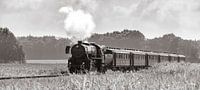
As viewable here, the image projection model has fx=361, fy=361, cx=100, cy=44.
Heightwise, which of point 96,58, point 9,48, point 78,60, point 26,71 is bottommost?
point 26,71

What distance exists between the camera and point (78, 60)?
93.6ft

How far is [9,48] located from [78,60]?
60557 mm

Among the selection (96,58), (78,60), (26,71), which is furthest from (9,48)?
(96,58)

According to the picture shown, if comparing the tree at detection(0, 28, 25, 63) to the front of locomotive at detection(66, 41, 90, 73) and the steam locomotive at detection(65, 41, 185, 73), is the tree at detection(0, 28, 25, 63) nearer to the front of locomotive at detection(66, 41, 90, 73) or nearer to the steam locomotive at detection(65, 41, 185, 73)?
the steam locomotive at detection(65, 41, 185, 73)

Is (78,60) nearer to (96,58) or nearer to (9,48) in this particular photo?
(96,58)

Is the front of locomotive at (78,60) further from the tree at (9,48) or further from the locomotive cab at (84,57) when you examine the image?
the tree at (9,48)

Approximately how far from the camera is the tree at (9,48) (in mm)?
83494

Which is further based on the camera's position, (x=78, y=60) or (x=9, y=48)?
→ (x=9, y=48)

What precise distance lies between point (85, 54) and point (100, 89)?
22.1 metres

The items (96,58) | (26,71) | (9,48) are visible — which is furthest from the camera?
(9,48)

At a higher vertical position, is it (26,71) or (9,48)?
(9,48)

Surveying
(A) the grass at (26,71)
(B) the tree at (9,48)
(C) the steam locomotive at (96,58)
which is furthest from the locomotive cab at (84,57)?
(B) the tree at (9,48)

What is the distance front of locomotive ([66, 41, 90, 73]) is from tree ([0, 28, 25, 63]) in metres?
55.2

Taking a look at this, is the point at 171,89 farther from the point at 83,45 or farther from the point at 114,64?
the point at 114,64
